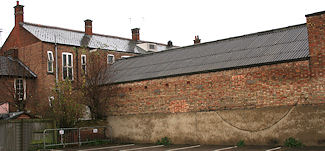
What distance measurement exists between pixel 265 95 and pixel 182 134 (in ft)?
16.1

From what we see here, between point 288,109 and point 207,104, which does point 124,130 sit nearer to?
point 207,104

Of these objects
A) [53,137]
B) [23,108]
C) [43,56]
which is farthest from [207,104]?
[43,56]

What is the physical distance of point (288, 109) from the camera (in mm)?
15555

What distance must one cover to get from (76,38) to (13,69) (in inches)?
277

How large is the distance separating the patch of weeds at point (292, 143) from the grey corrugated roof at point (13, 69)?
75.3ft

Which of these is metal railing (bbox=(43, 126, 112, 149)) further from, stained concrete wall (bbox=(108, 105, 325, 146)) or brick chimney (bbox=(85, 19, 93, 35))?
brick chimney (bbox=(85, 19, 93, 35))

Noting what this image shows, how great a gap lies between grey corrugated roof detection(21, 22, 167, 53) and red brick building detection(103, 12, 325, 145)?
10417mm

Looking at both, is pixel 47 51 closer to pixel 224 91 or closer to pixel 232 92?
pixel 224 91

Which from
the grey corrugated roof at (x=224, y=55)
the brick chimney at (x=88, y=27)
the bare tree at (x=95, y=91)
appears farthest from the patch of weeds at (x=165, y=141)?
the brick chimney at (x=88, y=27)

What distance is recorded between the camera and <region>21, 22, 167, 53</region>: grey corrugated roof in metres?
33.4

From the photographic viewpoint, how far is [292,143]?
15195 mm

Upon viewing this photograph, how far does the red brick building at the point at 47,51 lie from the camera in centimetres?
3158

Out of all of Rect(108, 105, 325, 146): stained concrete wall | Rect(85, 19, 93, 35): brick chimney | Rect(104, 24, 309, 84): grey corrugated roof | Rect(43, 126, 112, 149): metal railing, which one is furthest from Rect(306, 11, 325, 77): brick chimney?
Rect(85, 19, 93, 35): brick chimney

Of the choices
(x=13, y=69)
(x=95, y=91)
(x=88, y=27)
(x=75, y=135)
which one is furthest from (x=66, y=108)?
(x=88, y=27)
